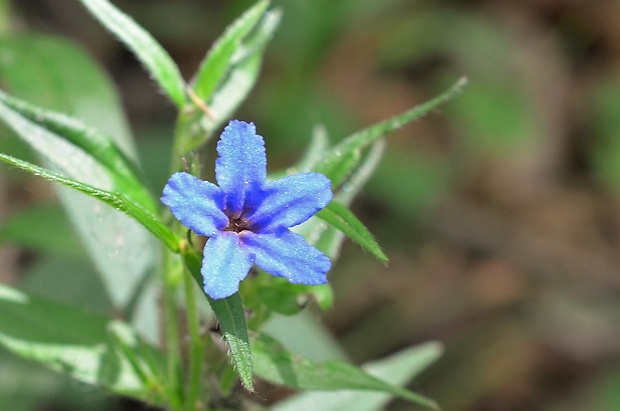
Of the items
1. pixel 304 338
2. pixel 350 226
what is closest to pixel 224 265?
pixel 350 226

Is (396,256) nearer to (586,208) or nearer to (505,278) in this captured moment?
(505,278)

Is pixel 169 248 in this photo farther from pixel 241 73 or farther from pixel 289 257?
pixel 241 73

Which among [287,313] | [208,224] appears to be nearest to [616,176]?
[287,313]

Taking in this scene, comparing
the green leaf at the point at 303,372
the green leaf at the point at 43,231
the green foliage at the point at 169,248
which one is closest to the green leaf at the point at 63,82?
the green foliage at the point at 169,248

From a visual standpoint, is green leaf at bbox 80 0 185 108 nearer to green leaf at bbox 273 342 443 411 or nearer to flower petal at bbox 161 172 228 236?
flower petal at bbox 161 172 228 236

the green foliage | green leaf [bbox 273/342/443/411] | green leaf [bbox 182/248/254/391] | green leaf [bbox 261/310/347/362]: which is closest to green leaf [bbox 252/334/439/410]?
the green foliage

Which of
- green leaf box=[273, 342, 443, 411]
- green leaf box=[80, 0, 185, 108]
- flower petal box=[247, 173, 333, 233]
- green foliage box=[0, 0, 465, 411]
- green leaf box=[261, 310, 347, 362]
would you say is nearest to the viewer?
flower petal box=[247, 173, 333, 233]

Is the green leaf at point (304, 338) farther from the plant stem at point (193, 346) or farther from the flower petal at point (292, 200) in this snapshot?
the flower petal at point (292, 200)
